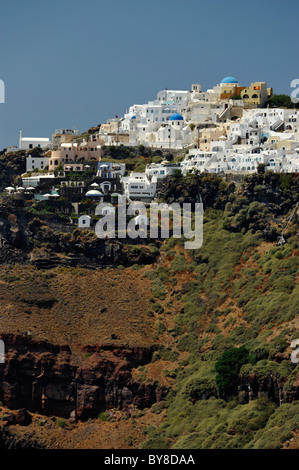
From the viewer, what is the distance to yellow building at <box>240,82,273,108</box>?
497 ft

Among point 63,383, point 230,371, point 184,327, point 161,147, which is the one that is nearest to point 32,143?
point 161,147

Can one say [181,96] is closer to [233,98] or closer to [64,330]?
[233,98]

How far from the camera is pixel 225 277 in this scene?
120m

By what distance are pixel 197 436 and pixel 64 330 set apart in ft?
59.7

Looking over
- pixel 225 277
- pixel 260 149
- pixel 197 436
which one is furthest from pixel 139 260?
pixel 197 436

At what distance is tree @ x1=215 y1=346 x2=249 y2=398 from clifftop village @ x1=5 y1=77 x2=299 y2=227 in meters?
25.5

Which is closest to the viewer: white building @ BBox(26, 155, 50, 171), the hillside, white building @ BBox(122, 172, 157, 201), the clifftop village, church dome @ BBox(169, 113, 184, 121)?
the hillside

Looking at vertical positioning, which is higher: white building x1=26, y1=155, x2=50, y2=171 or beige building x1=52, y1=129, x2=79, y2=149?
beige building x1=52, y1=129, x2=79, y2=149

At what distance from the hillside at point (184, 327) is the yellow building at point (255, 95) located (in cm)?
2232

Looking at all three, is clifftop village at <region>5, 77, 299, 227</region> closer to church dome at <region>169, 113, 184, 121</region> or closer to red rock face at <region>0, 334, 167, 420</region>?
church dome at <region>169, 113, 184, 121</region>

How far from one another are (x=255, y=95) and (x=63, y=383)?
51.3 meters

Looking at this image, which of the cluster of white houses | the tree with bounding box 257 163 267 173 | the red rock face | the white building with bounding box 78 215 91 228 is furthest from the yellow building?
the red rock face

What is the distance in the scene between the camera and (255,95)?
152 m

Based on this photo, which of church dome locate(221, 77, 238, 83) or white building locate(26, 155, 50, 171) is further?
church dome locate(221, 77, 238, 83)
